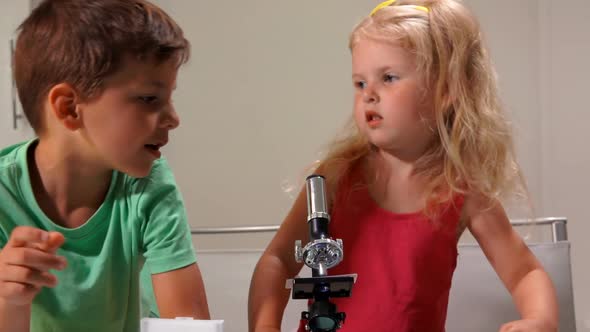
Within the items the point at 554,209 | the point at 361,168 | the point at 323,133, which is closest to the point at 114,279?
the point at 361,168

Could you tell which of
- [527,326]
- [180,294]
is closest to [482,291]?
[527,326]

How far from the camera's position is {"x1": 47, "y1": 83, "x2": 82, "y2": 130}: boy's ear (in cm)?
89

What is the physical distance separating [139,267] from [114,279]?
0.13 feet

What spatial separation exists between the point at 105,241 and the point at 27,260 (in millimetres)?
249

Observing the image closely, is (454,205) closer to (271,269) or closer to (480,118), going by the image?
(480,118)

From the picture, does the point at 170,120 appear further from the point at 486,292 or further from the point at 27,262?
the point at 486,292

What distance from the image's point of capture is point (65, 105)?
899mm

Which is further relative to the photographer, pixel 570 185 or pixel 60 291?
pixel 570 185

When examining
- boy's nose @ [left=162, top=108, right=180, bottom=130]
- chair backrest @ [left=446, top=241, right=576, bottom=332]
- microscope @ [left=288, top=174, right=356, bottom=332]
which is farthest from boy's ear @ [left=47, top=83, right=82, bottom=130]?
chair backrest @ [left=446, top=241, right=576, bottom=332]

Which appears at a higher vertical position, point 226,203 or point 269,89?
point 269,89

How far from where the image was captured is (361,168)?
108cm

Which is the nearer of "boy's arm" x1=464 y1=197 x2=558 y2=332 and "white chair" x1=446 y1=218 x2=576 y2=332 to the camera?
"boy's arm" x1=464 y1=197 x2=558 y2=332

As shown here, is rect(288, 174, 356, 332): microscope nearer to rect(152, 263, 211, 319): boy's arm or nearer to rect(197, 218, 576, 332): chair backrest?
rect(152, 263, 211, 319): boy's arm

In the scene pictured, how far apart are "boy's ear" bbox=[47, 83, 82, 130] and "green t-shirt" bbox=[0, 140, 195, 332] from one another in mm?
90
